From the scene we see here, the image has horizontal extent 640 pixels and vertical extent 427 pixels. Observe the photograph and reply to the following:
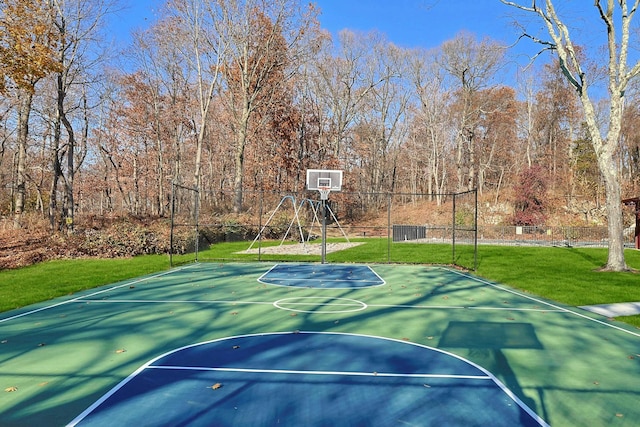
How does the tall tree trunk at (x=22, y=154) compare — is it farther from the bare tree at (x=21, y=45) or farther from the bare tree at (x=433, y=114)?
the bare tree at (x=433, y=114)

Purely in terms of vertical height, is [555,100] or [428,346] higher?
[555,100]

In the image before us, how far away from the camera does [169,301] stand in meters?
6.87

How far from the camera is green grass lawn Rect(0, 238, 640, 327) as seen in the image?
7.58 meters

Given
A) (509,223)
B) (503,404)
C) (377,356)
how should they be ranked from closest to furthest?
(503,404) < (377,356) < (509,223)

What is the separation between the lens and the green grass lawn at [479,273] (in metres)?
7.58

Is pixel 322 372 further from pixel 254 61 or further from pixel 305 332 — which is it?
pixel 254 61

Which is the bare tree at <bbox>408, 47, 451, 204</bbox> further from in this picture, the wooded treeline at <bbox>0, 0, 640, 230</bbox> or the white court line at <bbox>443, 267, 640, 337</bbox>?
the white court line at <bbox>443, 267, 640, 337</bbox>

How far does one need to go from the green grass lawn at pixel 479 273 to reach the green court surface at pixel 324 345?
0.74m

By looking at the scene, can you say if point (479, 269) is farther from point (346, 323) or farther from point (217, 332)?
point (217, 332)

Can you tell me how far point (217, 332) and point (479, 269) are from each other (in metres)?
9.11

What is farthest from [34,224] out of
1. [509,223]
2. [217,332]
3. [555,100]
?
[555,100]

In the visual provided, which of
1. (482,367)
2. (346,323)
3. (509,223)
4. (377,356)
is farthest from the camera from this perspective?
(509,223)

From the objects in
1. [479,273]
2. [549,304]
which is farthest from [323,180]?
[549,304]

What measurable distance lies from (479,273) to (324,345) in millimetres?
7767
